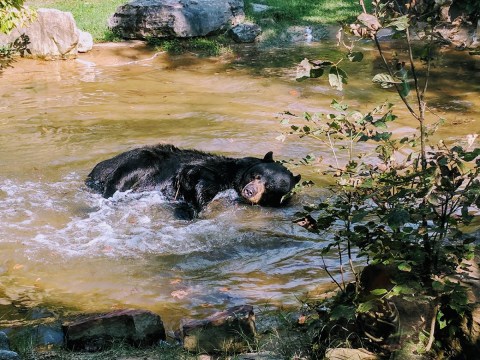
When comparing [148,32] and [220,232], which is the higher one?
[148,32]

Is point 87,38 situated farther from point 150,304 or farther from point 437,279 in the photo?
point 437,279

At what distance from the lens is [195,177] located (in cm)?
748

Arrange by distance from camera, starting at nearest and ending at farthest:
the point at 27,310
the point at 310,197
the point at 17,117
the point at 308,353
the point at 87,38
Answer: the point at 308,353
the point at 27,310
the point at 310,197
the point at 17,117
the point at 87,38

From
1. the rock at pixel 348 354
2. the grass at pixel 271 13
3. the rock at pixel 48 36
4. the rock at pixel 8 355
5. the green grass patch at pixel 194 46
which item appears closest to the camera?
the rock at pixel 348 354

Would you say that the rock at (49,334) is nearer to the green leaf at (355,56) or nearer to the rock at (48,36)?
the green leaf at (355,56)

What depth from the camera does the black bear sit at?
7473mm

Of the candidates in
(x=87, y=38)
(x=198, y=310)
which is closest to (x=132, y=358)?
(x=198, y=310)

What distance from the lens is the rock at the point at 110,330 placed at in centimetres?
419

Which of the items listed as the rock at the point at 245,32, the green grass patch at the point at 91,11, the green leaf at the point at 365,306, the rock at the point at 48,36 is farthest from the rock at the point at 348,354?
the green grass patch at the point at 91,11

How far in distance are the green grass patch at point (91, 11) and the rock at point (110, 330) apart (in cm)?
1297

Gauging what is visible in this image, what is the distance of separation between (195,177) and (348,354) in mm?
4246

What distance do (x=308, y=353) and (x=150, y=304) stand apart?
184 cm

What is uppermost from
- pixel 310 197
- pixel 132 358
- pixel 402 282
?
pixel 402 282

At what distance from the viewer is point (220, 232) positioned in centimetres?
682
